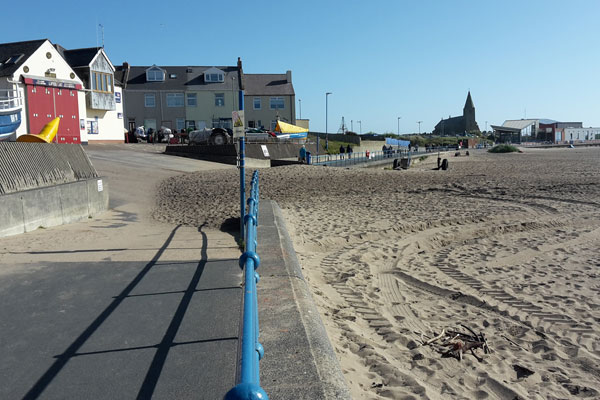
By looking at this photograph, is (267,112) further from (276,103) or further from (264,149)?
(264,149)

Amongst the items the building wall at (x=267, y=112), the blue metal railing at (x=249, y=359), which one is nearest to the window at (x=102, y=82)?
the building wall at (x=267, y=112)

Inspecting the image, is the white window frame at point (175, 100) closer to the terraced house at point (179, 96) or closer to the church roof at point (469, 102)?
the terraced house at point (179, 96)

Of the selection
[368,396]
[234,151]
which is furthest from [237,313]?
[234,151]

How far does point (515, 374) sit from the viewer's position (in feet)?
14.4

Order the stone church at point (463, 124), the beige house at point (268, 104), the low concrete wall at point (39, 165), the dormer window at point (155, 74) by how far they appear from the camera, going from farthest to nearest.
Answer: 1. the stone church at point (463, 124)
2. the beige house at point (268, 104)
3. the dormer window at point (155, 74)
4. the low concrete wall at point (39, 165)

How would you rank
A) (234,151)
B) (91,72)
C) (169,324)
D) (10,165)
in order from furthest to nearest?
(91,72), (234,151), (10,165), (169,324)

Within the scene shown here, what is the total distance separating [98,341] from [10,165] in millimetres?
7337

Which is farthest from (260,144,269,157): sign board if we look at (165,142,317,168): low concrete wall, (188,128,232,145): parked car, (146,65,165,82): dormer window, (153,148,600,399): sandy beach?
(146,65,165,82): dormer window

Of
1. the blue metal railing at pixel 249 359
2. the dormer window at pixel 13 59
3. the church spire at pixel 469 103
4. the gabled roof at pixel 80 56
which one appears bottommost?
the blue metal railing at pixel 249 359

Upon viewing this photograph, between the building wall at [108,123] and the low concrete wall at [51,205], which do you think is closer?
the low concrete wall at [51,205]

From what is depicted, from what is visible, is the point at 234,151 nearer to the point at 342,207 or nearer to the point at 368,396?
the point at 342,207

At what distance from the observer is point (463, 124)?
185625 millimetres

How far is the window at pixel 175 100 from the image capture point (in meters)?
56.6

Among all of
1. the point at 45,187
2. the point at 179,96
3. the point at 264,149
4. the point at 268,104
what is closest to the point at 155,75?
the point at 179,96
